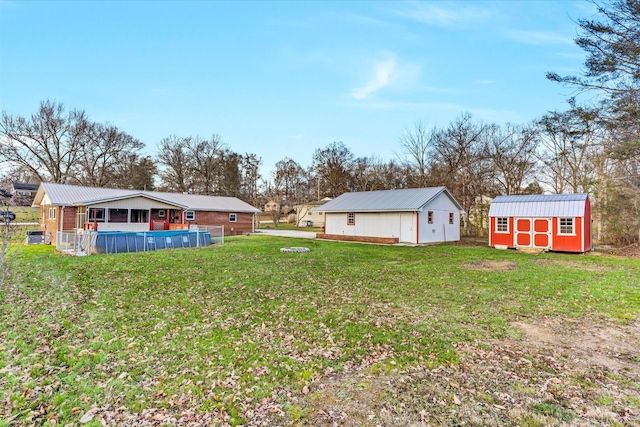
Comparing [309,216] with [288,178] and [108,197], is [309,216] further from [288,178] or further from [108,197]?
[108,197]

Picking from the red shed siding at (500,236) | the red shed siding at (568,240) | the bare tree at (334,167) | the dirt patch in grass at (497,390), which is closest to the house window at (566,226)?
the red shed siding at (568,240)

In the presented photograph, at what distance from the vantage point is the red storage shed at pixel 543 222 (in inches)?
638

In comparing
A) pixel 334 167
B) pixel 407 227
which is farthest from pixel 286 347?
pixel 334 167

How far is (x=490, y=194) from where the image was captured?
27594 mm

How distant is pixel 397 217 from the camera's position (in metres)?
20.9

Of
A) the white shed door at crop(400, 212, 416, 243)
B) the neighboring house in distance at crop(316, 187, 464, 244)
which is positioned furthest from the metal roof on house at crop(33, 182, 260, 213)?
the white shed door at crop(400, 212, 416, 243)

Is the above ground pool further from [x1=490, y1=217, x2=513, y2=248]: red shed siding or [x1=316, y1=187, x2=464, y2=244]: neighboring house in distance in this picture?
[x1=490, y1=217, x2=513, y2=248]: red shed siding

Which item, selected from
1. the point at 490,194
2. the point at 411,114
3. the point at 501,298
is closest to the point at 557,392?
the point at 501,298

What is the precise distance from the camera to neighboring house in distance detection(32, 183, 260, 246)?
19531 mm

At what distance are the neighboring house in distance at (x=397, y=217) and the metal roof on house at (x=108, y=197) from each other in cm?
938

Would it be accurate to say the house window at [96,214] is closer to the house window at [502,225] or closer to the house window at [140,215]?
the house window at [140,215]

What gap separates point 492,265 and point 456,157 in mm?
19313

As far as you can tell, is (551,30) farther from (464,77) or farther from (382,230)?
(382,230)

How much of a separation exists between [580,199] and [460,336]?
1609 centimetres
